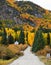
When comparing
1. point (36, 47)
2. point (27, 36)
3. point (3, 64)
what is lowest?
point (27, 36)

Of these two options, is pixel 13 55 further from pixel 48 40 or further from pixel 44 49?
pixel 48 40

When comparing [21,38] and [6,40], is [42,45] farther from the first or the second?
[21,38]

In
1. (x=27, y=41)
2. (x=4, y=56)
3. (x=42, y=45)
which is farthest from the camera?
(x=27, y=41)

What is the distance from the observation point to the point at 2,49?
61062 mm

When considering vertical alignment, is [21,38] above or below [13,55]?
below

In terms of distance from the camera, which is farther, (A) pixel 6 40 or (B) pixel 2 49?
(A) pixel 6 40

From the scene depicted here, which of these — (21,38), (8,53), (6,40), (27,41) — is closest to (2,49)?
(8,53)

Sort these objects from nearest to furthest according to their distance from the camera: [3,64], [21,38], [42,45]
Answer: [3,64] < [42,45] < [21,38]

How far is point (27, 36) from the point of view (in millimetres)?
118188

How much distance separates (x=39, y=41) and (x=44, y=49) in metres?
5.05

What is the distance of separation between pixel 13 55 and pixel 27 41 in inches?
1938

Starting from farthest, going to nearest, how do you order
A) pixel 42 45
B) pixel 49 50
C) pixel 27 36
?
pixel 27 36
pixel 42 45
pixel 49 50

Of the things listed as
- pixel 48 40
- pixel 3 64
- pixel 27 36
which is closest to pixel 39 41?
pixel 48 40

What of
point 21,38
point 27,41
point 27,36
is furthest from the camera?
point 27,36
